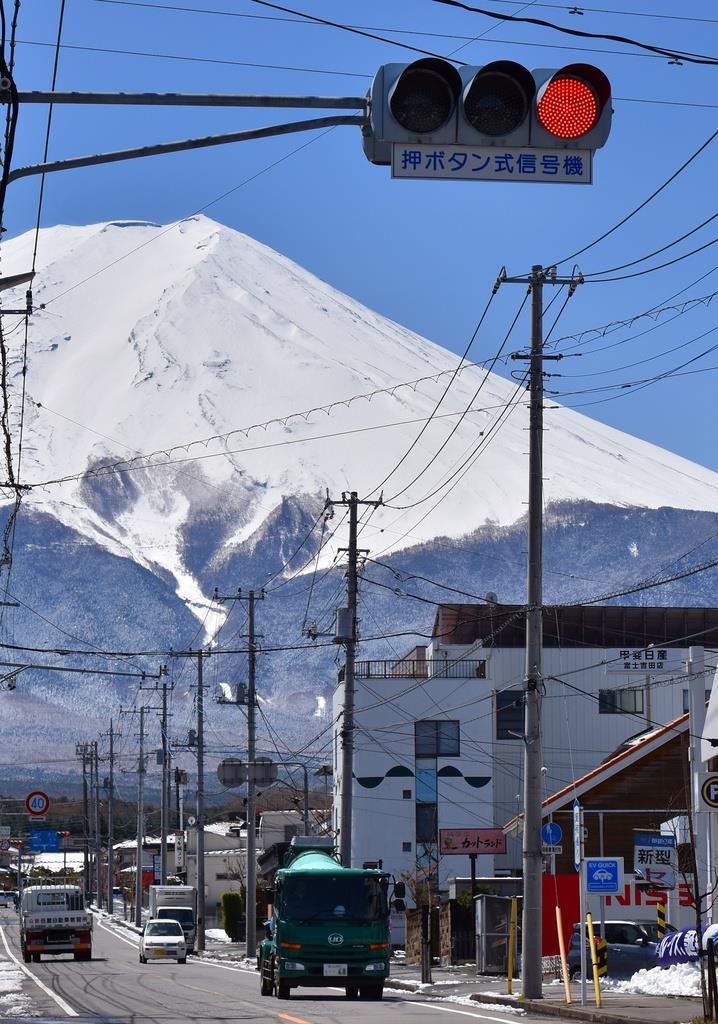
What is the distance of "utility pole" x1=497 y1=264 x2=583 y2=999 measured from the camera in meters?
29.0

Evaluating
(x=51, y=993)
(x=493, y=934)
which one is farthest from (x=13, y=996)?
(x=493, y=934)

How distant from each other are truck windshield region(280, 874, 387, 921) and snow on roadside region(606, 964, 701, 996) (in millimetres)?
→ 4650

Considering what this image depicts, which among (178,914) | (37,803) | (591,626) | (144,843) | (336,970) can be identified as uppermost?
(591,626)

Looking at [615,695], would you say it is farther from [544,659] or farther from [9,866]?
[9,866]

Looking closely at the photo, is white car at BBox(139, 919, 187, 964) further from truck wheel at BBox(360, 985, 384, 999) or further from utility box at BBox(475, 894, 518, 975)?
truck wheel at BBox(360, 985, 384, 999)

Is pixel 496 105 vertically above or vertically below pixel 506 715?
below

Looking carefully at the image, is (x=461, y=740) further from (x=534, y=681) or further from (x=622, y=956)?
(x=534, y=681)

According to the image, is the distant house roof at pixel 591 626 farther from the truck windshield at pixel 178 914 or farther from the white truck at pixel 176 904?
the truck windshield at pixel 178 914

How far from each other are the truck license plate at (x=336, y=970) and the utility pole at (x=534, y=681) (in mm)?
3151

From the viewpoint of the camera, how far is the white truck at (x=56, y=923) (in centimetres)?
5388

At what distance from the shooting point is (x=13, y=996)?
30.9 meters

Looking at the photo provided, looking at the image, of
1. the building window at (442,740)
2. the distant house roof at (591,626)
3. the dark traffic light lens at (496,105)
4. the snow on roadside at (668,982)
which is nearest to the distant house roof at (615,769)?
the snow on roadside at (668,982)

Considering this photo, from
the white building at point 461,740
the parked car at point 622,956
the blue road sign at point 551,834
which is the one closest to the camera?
the blue road sign at point 551,834

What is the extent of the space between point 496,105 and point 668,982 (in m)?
20.7
